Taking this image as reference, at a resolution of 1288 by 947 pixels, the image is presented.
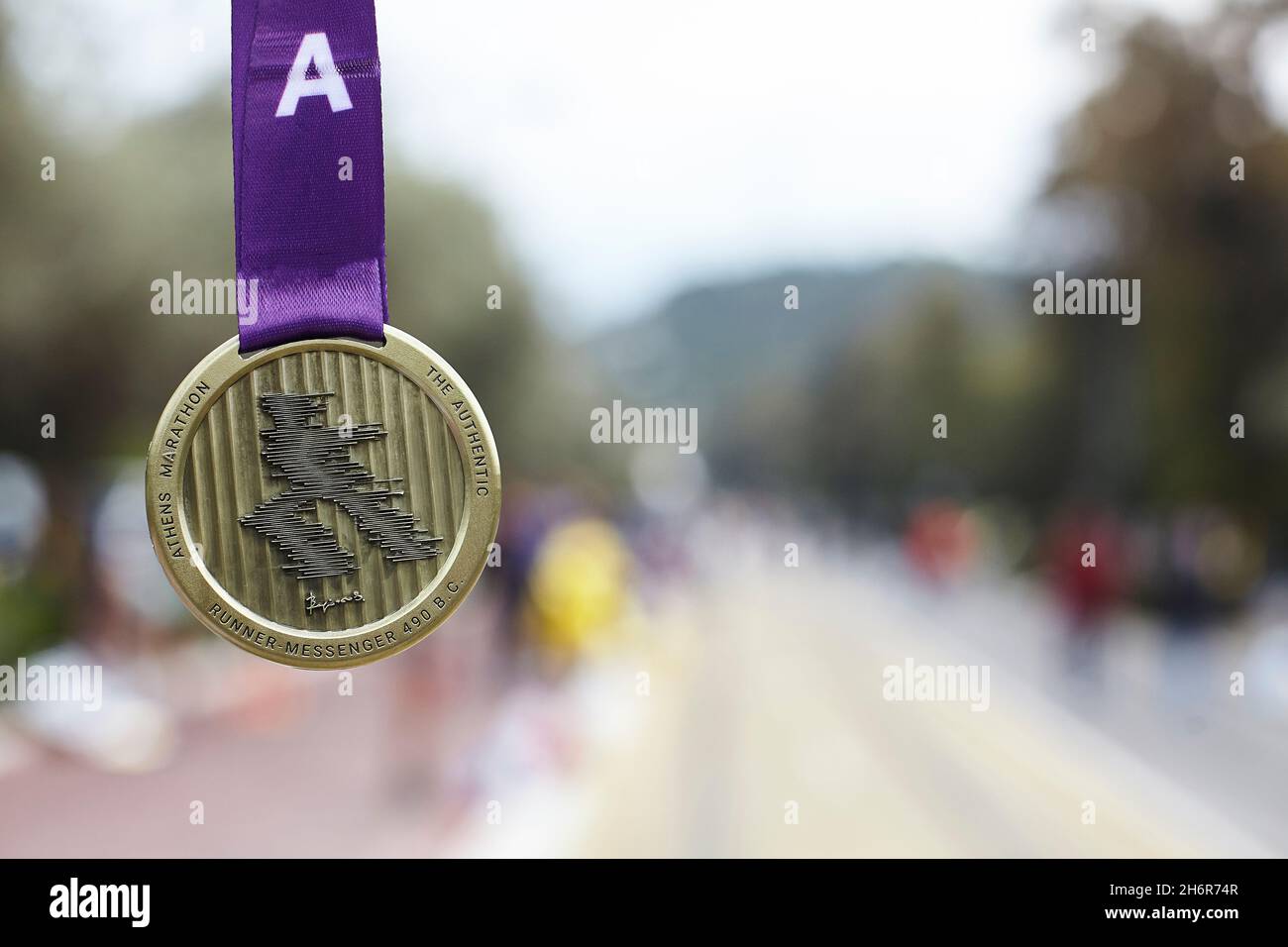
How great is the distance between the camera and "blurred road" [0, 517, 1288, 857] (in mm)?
8969

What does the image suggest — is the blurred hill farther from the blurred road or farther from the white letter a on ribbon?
the white letter a on ribbon

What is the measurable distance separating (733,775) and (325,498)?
1044 centimetres

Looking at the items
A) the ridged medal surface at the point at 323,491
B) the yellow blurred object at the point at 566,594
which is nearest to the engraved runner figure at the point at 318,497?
the ridged medal surface at the point at 323,491

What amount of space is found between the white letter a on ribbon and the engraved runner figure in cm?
30

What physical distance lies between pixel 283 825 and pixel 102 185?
6749 millimetres

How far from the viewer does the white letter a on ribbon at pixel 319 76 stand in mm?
1335

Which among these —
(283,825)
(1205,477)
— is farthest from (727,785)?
(1205,477)

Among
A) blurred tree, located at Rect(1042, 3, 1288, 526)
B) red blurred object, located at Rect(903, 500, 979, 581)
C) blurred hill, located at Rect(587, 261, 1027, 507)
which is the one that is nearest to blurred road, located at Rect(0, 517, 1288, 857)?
blurred hill, located at Rect(587, 261, 1027, 507)

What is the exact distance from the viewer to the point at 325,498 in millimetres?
1392

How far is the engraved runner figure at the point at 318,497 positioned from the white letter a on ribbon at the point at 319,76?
30cm

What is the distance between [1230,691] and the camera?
1584cm

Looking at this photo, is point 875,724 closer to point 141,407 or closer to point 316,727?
point 316,727

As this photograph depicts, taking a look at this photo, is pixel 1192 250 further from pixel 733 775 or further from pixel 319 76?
pixel 319 76
